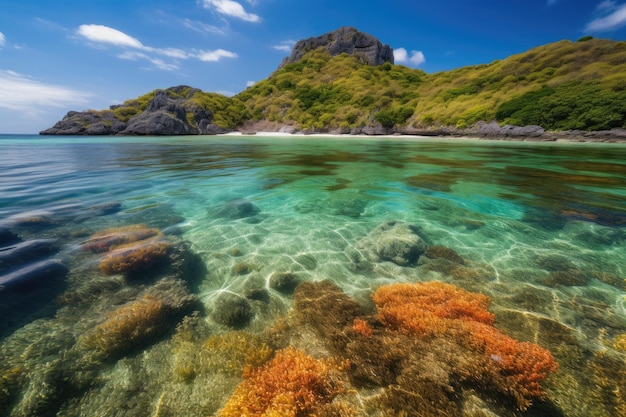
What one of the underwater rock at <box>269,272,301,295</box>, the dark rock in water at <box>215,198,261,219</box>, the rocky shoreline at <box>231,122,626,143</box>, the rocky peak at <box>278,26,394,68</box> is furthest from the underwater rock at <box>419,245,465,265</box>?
the rocky peak at <box>278,26,394,68</box>

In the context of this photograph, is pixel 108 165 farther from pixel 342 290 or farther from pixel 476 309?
pixel 476 309

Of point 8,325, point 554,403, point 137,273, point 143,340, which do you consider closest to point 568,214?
point 554,403

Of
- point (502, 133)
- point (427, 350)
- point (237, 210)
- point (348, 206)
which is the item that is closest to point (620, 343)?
point (427, 350)

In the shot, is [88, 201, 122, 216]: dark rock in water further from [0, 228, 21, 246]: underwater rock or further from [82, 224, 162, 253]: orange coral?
[0, 228, 21, 246]: underwater rock

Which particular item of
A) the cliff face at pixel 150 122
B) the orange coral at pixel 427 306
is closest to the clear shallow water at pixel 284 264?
the orange coral at pixel 427 306

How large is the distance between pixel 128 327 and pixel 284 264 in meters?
2.91

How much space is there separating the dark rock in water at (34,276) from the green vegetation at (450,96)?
56.3 meters

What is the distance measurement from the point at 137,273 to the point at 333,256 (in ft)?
13.5

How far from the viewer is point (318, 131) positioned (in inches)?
3098

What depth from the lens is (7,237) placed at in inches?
237

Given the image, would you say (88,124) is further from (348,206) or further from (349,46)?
(349,46)

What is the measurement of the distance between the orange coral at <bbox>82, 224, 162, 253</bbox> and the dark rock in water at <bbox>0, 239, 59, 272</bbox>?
654mm

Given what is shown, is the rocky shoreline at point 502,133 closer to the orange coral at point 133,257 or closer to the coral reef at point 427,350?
the coral reef at point 427,350

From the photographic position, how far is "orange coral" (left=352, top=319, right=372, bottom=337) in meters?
3.71
